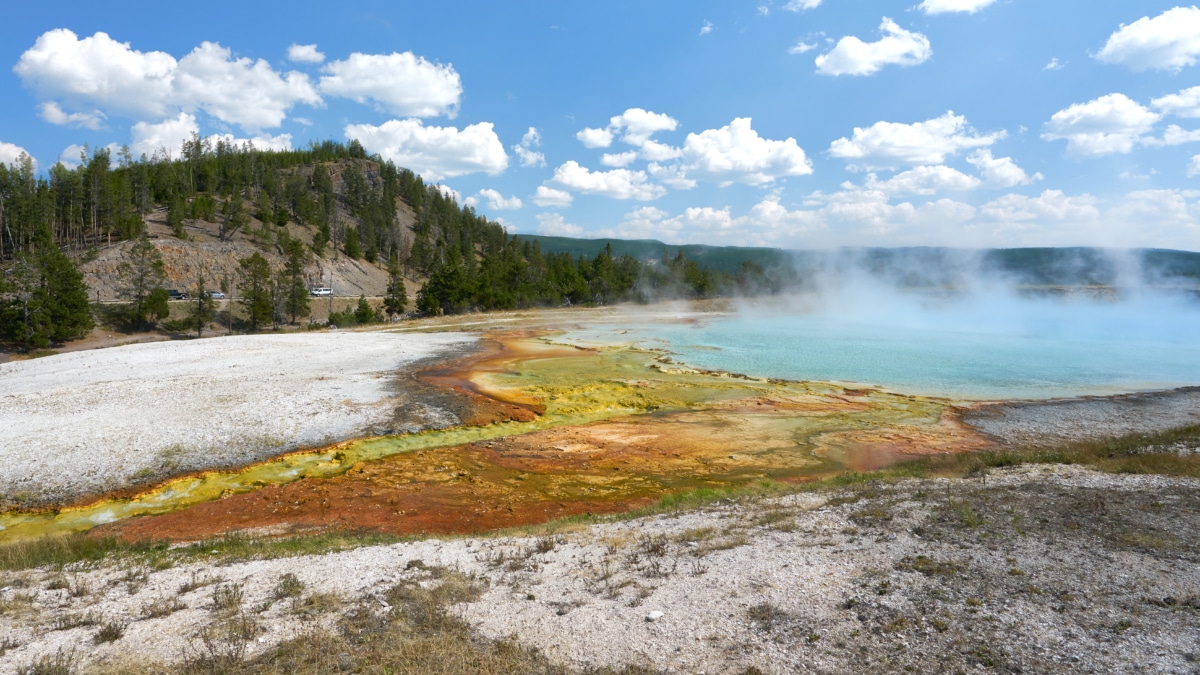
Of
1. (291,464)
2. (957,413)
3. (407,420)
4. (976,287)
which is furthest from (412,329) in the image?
(976,287)

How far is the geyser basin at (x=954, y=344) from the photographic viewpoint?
3078 centimetres

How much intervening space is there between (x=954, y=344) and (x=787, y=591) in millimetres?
47200

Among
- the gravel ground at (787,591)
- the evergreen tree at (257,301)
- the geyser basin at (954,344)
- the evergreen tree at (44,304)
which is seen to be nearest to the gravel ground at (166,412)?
the gravel ground at (787,591)

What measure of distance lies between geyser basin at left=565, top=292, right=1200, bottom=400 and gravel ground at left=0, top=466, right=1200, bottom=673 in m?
20.4

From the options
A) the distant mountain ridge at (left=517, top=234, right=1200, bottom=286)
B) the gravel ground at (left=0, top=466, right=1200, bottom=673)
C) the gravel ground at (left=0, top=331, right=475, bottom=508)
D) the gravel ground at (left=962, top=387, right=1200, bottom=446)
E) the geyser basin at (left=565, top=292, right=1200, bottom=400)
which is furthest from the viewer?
the distant mountain ridge at (left=517, top=234, right=1200, bottom=286)

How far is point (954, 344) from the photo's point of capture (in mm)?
46625

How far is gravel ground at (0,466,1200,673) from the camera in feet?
20.1

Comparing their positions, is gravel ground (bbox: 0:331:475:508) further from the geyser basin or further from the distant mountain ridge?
the distant mountain ridge

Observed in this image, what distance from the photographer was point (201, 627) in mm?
6812

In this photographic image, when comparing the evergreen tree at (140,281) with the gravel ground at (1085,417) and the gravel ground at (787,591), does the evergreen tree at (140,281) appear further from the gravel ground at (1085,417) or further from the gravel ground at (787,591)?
the gravel ground at (1085,417)

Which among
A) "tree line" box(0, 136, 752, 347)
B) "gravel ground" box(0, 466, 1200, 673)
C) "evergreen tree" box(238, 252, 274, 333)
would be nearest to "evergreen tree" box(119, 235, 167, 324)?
"tree line" box(0, 136, 752, 347)

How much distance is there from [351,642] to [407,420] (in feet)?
49.5

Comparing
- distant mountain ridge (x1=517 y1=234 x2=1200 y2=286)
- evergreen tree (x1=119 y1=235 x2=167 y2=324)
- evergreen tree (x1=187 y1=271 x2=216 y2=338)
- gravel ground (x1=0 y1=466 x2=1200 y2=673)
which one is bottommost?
gravel ground (x1=0 y1=466 x2=1200 y2=673)

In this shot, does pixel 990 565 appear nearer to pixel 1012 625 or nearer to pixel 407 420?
pixel 1012 625
